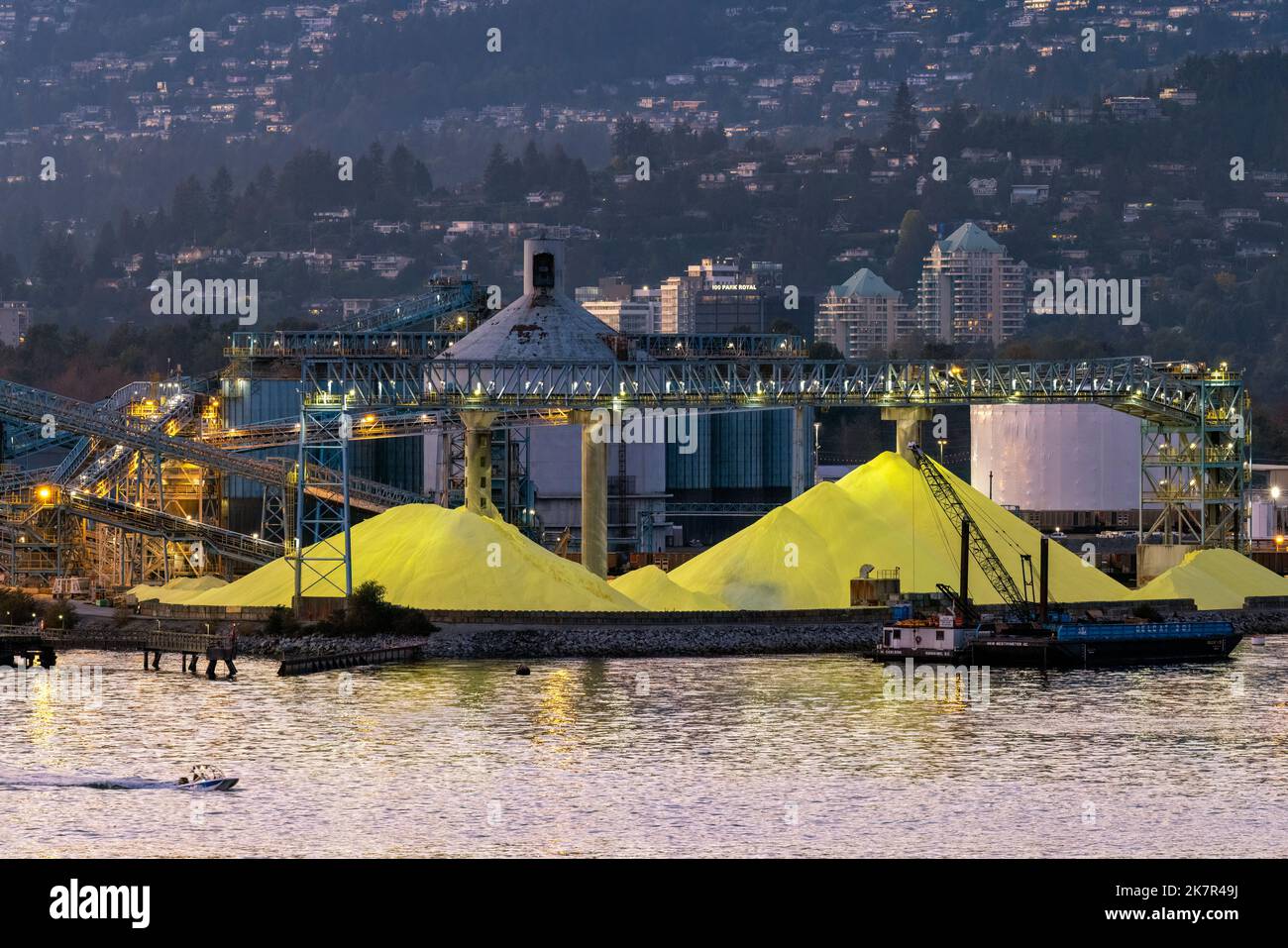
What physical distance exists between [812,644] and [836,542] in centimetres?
883

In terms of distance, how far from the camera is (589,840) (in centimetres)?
5991

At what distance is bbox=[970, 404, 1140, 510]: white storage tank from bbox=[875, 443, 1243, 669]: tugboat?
165 feet

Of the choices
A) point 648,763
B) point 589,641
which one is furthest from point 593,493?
point 648,763

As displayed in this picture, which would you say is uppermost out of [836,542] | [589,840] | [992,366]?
[992,366]

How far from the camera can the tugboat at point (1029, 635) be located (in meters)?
99.3

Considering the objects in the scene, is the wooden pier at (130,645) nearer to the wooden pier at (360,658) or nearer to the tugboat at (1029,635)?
the wooden pier at (360,658)

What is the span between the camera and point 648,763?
71812 millimetres

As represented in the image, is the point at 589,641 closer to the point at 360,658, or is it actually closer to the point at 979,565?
the point at 360,658

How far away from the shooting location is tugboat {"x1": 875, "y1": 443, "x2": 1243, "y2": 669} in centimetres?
9931

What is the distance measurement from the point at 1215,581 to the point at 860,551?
19.1 m

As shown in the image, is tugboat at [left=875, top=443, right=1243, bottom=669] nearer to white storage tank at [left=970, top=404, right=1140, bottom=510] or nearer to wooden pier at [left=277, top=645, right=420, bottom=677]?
wooden pier at [left=277, top=645, right=420, bottom=677]

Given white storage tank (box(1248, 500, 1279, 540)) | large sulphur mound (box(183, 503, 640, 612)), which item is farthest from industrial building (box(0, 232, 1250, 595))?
white storage tank (box(1248, 500, 1279, 540))
